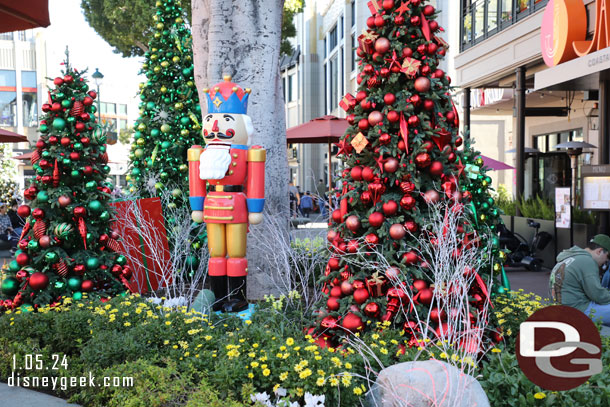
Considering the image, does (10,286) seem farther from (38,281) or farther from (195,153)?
(195,153)

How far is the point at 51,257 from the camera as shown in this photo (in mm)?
6043

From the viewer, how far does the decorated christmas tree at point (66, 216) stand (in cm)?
612

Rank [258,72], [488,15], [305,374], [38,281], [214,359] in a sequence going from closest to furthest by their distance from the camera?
[305,374] < [214,359] < [38,281] < [258,72] < [488,15]

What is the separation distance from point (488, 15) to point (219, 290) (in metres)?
14.0

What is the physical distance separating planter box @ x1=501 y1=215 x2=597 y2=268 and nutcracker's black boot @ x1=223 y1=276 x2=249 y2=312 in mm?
7242

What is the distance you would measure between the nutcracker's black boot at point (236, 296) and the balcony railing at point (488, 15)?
37.5 feet

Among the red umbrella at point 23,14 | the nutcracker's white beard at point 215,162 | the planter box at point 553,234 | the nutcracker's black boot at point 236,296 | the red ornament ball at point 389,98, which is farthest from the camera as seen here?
the planter box at point 553,234

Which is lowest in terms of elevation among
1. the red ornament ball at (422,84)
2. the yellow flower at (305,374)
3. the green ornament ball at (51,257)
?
the yellow flower at (305,374)

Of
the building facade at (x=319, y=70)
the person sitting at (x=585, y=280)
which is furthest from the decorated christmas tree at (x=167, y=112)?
the building facade at (x=319, y=70)

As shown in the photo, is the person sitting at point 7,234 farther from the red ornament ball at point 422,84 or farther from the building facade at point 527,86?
the building facade at point 527,86

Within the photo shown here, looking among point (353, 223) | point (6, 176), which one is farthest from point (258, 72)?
point (6, 176)

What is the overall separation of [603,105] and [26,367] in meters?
10.3

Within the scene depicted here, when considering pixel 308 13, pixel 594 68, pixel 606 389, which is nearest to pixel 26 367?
pixel 606 389

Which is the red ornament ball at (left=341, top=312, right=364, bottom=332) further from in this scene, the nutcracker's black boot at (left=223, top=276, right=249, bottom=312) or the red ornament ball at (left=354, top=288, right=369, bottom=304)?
the nutcracker's black boot at (left=223, top=276, right=249, bottom=312)
